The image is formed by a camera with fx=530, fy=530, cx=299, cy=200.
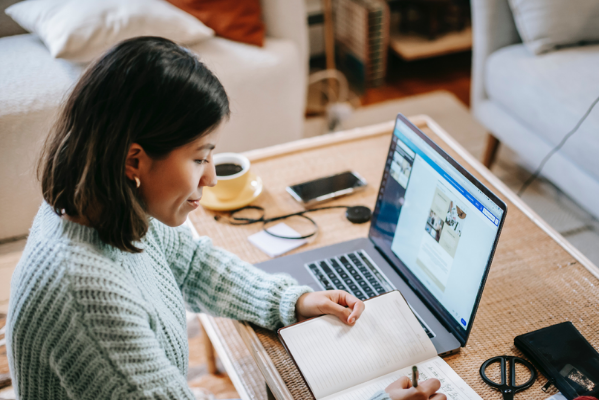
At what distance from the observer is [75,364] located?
60cm

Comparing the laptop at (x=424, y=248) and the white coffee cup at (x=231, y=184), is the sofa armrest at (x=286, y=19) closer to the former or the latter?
the white coffee cup at (x=231, y=184)

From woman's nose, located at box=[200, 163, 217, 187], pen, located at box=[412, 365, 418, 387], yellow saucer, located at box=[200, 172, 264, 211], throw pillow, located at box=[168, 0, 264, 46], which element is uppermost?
woman's nose, located at box=[200, 163, 217, 187]

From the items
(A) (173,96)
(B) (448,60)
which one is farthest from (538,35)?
(A) (173,96)

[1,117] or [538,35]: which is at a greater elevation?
[538,35]

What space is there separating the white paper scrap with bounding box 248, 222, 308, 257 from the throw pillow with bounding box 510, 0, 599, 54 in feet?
4.00

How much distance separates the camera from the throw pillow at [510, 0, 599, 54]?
1700 mm

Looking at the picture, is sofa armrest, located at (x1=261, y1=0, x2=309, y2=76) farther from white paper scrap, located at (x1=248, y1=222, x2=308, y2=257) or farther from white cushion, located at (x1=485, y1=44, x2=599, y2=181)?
white paper scrap, located at (x1=248, y1=222, x2=308, y2=257)

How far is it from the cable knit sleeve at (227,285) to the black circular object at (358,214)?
0.81 feet

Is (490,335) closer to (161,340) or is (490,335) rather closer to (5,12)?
(161,340)

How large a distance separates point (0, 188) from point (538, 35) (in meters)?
1.72

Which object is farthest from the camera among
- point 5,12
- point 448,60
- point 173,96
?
point 448,60

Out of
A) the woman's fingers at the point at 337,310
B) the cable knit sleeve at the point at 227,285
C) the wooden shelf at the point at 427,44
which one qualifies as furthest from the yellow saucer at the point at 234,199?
the wooden shelf at the point at 427,44

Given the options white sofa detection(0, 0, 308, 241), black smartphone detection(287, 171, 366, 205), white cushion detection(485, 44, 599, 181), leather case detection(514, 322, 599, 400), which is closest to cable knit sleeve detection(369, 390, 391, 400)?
leather case detection(514, 322, 599, 400)

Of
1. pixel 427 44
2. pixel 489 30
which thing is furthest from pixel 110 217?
pixel 427 44
